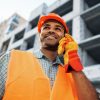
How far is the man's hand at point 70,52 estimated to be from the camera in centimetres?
179

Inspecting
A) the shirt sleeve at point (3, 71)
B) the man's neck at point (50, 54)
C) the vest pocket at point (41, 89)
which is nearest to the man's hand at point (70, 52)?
the man's neck at point (50, 54)

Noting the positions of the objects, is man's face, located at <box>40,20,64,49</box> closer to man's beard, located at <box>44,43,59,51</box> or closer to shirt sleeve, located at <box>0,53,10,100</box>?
man's beard, located at <box>44,43,59,51</box>

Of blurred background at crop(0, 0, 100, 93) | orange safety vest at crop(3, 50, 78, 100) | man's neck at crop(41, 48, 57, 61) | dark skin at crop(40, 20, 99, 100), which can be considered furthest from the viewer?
blurred background at crop(0, 0, 100, 93)

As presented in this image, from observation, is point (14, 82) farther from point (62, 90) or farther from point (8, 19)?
point (8, 19)

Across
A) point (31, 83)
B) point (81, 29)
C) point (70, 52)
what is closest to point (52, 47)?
point (70, 52)

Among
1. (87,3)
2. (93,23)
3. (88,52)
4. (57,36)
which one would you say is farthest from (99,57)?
(57,36)

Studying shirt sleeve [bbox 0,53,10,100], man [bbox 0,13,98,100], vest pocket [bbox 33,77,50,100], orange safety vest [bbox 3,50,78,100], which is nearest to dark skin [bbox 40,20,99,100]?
man [bbox 0,13,98,100]

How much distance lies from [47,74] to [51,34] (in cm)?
46

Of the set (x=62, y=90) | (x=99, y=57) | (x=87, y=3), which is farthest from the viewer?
(x=87, y=3)

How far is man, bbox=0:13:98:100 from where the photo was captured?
1.56m

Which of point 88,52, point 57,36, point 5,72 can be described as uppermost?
point 88,52

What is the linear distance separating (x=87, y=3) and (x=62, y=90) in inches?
584

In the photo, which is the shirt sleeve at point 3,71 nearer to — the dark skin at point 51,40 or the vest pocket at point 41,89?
the vest pocket at point 41,89

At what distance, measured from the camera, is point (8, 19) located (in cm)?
2569
